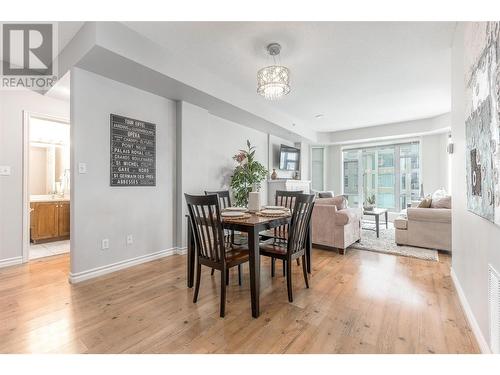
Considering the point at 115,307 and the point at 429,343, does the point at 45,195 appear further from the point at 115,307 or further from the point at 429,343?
the point at 429,343

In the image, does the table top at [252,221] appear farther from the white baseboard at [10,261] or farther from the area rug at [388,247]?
the white baseboard at [10,261]

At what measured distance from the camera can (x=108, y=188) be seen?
2920 mm

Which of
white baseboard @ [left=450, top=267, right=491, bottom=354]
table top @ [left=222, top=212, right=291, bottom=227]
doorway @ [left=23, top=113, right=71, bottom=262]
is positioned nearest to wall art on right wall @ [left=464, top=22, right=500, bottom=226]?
white baseboard @ [left=450, top=267, right=491, bottom=354]

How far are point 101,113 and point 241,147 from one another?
2708 millimetres

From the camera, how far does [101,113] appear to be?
2.85 meters

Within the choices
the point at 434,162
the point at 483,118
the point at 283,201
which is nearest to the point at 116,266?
the point at 283,201

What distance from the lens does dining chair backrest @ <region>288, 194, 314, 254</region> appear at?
2.24m

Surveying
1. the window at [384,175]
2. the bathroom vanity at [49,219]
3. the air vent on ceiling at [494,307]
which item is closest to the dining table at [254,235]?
the air vent on ceiling at [494,307]

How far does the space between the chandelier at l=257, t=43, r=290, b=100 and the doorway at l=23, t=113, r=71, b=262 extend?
2.92 meters

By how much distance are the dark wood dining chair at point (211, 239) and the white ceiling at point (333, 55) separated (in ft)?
5.88

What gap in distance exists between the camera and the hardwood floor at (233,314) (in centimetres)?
158

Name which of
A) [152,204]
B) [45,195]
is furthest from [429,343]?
[45,195]

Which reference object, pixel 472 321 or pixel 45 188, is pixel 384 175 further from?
pixel 45 188

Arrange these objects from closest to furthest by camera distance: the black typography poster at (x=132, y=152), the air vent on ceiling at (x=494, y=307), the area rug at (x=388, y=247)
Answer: the air vent on ceiling at (x=494, y=307), the black typography poster at (x=132, y=152), the area rug at (x=388, y=247)
